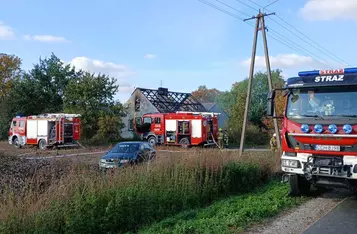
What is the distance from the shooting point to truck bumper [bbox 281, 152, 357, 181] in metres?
8.55

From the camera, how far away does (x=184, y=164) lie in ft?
32.0

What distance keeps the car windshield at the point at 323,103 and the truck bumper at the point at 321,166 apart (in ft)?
3.35

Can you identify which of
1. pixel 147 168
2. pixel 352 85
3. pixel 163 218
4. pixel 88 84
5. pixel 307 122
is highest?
pixel 88 84

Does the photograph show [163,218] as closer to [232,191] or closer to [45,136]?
[232,191]

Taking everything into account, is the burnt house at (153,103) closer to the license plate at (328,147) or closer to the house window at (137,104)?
the house window at (137,104)

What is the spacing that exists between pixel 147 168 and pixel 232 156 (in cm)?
398

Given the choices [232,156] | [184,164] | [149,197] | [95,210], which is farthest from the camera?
[232,156]

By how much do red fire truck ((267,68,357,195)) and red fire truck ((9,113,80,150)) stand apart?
22.3m

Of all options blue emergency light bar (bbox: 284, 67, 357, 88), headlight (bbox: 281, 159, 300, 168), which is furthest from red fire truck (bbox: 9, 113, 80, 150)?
blue emergency light bar (bbox: 284, 67, 357, 88)

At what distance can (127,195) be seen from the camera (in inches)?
297

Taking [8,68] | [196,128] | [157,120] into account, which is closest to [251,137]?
[196,128]

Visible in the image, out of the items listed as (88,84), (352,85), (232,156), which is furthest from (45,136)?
(352,85)

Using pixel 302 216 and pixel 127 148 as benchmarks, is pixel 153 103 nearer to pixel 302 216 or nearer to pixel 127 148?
pixel 127 148

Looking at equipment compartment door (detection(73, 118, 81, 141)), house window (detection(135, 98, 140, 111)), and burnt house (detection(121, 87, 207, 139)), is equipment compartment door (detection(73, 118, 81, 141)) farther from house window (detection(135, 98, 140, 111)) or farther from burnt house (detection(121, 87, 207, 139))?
house window (detection(135, 98, 140, 111))
